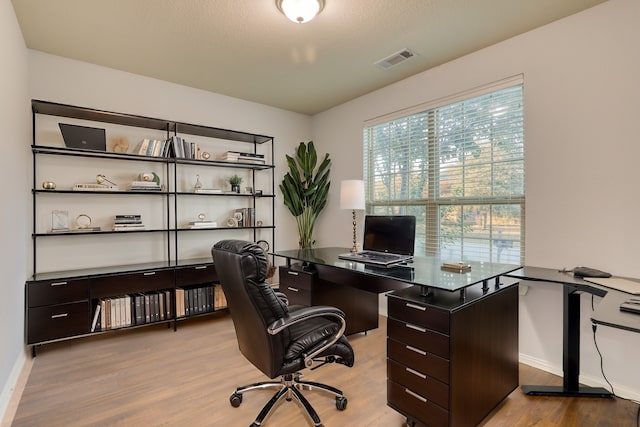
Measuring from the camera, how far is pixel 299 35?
2.60 metres

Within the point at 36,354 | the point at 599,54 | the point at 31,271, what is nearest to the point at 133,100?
the point at 31,271

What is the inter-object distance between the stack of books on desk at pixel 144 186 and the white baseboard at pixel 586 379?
12.4 feet

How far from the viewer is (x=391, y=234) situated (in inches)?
105

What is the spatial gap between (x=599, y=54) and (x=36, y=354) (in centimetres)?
495

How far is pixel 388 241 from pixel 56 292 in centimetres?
287

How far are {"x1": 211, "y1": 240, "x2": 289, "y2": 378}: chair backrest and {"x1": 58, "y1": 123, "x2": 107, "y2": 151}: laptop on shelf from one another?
7.37 ft

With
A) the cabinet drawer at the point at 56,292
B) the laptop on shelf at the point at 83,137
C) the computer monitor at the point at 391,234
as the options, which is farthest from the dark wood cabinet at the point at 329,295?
the laptop on shelf at the point at 83,137

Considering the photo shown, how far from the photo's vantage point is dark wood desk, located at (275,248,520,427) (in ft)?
5.37

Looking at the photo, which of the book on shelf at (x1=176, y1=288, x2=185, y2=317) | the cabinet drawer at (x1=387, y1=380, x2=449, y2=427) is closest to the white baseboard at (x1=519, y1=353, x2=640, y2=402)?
the cabinet drawer at (x1=387, y1=380, x2=449, y2=427)

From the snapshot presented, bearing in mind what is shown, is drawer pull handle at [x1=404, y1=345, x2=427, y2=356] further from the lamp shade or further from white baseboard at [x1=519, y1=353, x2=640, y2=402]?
the lamp shade

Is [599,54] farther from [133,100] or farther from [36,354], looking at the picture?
[36,354]

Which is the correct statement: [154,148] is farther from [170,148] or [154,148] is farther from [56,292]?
[56,292]

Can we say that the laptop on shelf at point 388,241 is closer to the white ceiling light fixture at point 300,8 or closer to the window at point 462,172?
the window at point 462,172

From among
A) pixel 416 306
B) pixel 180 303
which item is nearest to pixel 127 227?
pixel 180 303
